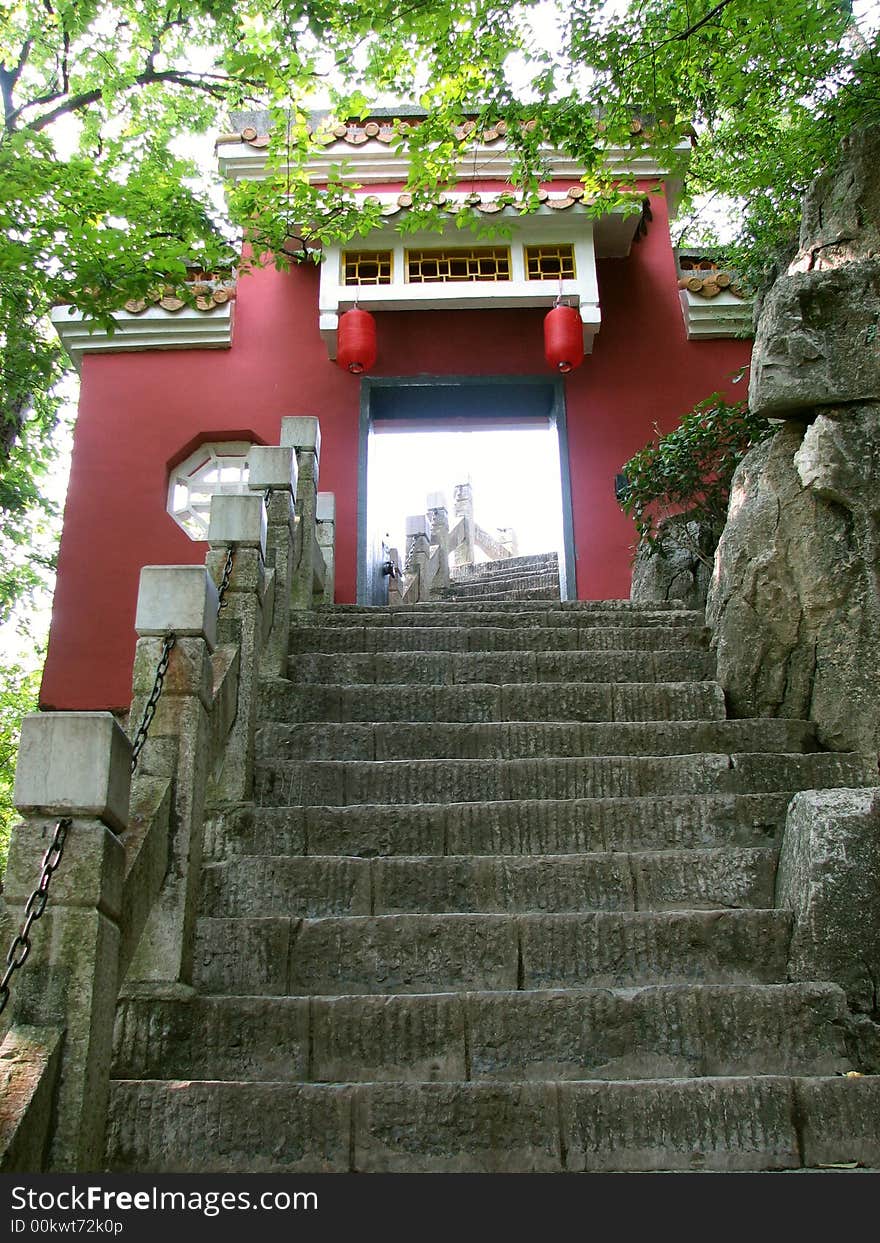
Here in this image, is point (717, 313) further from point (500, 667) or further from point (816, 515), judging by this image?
point (500, 667)

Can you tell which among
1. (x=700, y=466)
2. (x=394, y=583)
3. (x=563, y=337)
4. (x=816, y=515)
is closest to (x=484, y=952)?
(x=816, y=515)

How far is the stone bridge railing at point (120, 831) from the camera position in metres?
2.72

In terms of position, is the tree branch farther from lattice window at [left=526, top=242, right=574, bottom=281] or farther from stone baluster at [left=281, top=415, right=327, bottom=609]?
stone baluster at [left=281, top=415, right=327, bottom=609]

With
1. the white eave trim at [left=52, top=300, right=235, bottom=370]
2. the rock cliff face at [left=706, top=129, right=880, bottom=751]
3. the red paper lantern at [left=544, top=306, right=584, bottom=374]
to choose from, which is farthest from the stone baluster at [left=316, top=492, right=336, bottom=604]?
the rock cliff face at [left=706, top=129, right=880, bottom=751]

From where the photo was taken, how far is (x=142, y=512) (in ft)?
31.3

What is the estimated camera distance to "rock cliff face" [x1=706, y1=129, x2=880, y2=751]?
193 inches

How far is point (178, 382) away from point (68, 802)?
774cm

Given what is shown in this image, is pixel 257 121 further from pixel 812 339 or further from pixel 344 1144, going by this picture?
pixel 344 1144

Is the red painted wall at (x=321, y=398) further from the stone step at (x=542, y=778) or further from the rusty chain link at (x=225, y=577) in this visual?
the stone step at (x=542, y=778)

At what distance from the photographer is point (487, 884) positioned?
3.95 meters

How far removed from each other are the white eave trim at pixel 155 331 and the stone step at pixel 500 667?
545 centimetres

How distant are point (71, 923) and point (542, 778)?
225 centimetres

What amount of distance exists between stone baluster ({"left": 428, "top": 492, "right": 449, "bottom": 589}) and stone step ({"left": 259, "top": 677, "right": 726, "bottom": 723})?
8547 mm

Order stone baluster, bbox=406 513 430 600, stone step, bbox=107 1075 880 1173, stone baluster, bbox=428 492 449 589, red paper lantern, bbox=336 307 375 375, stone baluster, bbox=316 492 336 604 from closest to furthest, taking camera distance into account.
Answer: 1. stone step, bbox=107 1075 880 1173
2. stone baluster, bbox=316 492 336 604
3. red paper lantern, bbox=336 307 375 375
4. stone baluster, bbox=406 513 430 600
5. stone baluster, bbox=428 492 449 589
